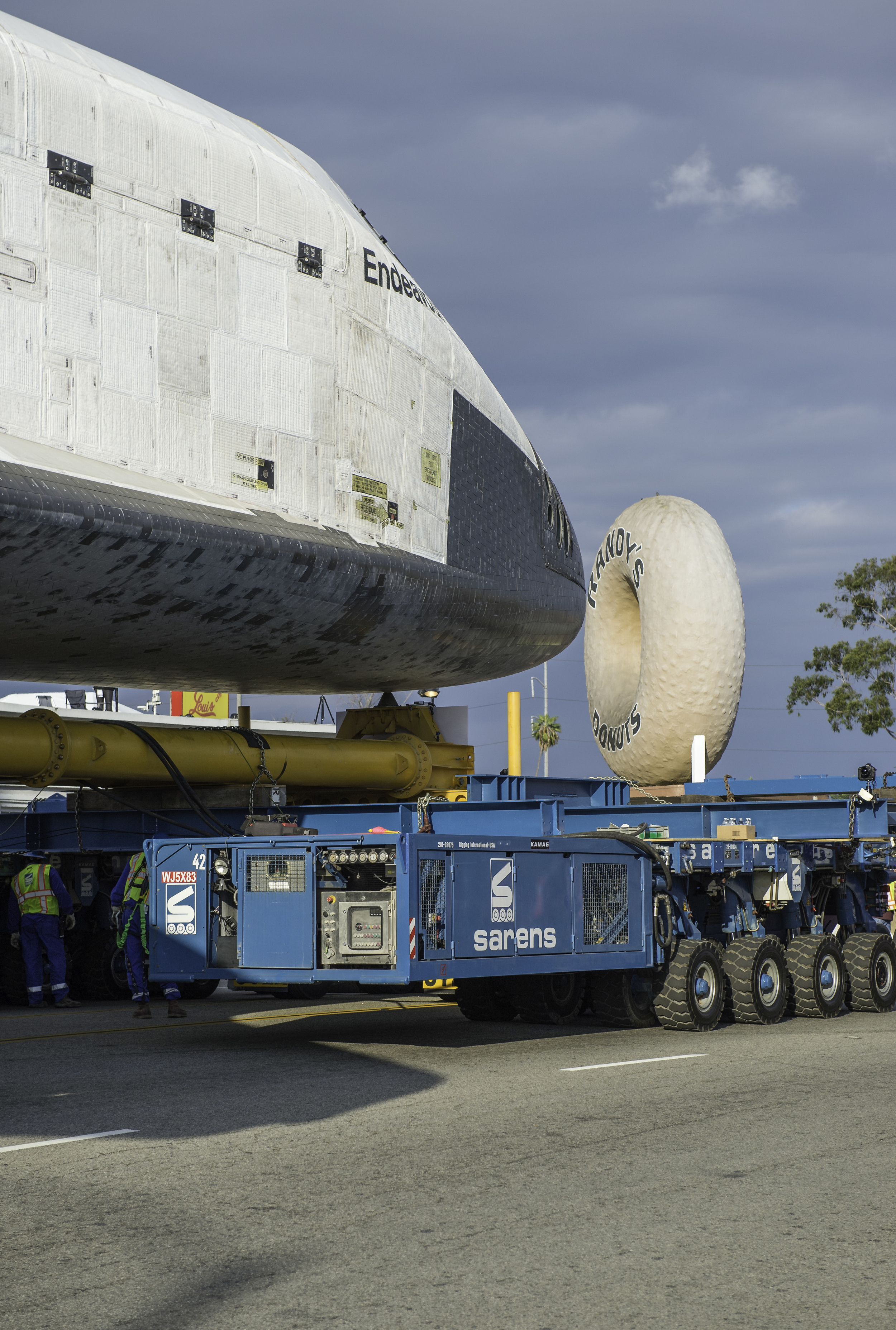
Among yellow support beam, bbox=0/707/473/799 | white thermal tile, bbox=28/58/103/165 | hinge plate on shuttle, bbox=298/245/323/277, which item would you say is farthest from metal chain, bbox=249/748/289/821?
white thermal tile, bbox=28/58/103/165

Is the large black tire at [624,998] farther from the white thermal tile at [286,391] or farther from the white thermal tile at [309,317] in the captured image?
the white thermal tile at [309,317]

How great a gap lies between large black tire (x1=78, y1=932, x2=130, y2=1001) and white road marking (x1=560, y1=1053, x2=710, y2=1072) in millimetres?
7216

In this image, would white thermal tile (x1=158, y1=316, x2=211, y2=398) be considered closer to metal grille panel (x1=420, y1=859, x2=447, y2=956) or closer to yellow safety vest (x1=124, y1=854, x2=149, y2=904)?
yellow safety vest (x1=124, y1=854, x2=149, y2=904)

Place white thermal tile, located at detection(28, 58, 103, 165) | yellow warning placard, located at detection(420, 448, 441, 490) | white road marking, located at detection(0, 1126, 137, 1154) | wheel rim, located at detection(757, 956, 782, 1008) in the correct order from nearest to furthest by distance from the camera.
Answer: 1. white road marking, located at detection(0, 1126, 137, 1154)
2. white thermal tile, located at detection(28, 58, 103, 165)
3. wheel rim, located at detection(757, 956, 782, 1008)
4. yellow warning placard, located at detection(420, 448, 441, 490)

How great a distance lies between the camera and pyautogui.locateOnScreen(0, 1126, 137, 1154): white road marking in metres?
6.71

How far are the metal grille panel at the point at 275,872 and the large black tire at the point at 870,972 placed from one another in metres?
6.27

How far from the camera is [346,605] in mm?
13156

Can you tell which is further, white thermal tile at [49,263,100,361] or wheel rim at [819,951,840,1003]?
wheel rim at [819,951,840,1003]

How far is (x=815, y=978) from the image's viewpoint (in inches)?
506

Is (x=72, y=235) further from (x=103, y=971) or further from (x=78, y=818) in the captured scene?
(x=103, y=971)

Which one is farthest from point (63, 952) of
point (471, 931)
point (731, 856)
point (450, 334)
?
point (450, 334)

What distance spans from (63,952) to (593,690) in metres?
10.3

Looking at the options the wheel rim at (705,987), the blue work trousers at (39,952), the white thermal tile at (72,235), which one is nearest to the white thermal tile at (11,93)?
the white thermal tile at (72,235)

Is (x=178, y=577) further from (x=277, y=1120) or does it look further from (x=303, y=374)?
(x=277, y=1120)
